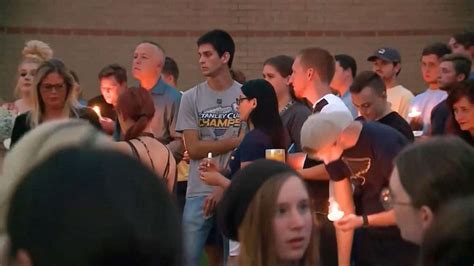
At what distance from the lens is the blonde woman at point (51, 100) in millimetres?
7281

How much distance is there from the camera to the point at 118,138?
24.1ft

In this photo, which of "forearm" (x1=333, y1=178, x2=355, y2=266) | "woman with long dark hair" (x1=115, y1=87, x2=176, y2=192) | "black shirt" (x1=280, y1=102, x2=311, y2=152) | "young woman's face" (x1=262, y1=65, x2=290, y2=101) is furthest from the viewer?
"young woman's face" (x1=262, y1=65, x2=290, y2=101)

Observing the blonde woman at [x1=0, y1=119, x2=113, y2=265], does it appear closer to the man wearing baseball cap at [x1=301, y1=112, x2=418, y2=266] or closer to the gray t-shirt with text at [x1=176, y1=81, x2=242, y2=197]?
the man wearing baseball cap at [x1=301, y1=112, x2=418, y2=266]

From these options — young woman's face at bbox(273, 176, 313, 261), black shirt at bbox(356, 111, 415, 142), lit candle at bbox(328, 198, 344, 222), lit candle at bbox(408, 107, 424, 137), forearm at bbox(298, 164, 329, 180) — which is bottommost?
lit candle at bbox(328, 198, 344, 222)

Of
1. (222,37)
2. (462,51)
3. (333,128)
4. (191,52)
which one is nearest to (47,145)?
(333,128)

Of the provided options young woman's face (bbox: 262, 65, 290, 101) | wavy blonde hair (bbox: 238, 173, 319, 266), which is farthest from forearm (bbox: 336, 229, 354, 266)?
wavy blonde hair (bbox: 238, 173, 319, 266)

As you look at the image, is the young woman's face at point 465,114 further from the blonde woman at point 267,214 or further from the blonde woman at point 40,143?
the blonde woman at point 40,143

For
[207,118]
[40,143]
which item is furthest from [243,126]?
[40,143]

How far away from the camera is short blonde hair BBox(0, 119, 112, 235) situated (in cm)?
186

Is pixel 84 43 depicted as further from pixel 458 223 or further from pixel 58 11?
pixel 458 223

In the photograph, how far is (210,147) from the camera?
26.0 feet

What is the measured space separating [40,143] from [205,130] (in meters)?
6.00

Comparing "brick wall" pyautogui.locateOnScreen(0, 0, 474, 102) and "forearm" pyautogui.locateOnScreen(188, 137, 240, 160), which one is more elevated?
"brick wall" pyautogui.locateOnScreen(0, 0, 474, 102)

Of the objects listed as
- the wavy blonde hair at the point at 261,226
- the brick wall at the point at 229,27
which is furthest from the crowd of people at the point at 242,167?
the brick wall at the point at 229,27
